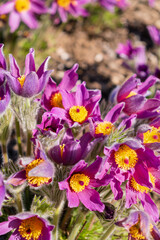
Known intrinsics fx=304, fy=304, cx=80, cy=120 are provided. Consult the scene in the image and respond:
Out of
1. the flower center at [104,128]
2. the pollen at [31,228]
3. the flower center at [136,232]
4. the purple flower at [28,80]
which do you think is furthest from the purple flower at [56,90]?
the flower center at [136,232]

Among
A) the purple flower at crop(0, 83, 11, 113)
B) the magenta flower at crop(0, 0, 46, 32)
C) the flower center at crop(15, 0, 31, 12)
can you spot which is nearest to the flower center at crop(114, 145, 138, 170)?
the purple flower at crop(0, 83, 11, 113)

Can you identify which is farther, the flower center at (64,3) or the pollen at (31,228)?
the flower center at (64,3)

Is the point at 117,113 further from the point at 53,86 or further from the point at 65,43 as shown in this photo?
the point at 65,43

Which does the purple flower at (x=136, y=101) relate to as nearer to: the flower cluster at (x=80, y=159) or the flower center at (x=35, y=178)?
the flower cluster at (x=80, y=159)

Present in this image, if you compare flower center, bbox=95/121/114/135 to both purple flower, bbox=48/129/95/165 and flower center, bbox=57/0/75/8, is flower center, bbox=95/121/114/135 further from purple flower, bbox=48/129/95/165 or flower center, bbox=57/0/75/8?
flower center, bbox=57/0/75/8

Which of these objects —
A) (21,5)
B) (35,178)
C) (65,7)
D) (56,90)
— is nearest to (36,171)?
(35,178)

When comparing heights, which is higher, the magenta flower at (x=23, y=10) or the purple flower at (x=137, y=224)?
the magenta flower at (x=23, y=10)
